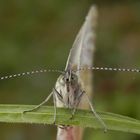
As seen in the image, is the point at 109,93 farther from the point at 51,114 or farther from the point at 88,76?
the point at 51,114

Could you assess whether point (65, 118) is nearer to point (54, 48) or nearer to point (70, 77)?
point (70, 77)

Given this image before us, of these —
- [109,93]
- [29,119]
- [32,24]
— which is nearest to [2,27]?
[32,24]

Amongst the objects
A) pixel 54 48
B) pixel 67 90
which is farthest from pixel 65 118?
pixel 54 48

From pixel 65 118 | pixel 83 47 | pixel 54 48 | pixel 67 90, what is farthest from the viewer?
pixel 54 48

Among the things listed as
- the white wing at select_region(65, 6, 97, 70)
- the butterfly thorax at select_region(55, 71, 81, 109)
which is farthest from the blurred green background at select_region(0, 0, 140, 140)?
the butterfly thorax at select_region(55, 71, 81, 109)

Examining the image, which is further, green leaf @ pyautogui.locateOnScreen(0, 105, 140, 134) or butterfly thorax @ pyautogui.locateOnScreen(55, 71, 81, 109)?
butterfly thorax @ pyautogui.locateOnScreen(55, 71, 81, 109)

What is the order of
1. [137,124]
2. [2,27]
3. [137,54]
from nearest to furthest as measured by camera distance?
[137,124] < [137,54] < [2,27]

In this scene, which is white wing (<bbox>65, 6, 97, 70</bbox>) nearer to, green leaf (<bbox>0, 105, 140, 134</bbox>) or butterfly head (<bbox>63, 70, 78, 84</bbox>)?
butterfly head (<bbox>63, 70, 78, 84</bbox>)
